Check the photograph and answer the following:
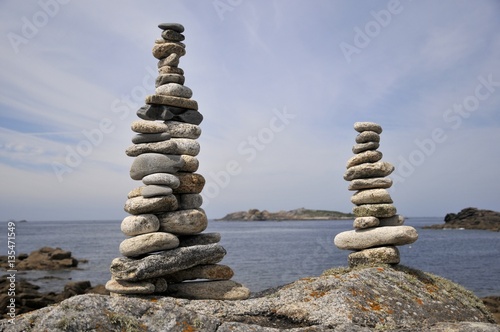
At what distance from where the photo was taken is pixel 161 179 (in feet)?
37.8

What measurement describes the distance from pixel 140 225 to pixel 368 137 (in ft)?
25.0

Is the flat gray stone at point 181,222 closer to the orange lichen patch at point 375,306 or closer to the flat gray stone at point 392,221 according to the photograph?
the orange lichen patch at point 375,306

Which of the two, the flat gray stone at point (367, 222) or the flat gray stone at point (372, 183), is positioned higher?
the flat gray stone at point (372, 183)

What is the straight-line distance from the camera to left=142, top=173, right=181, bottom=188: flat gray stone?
454 inches

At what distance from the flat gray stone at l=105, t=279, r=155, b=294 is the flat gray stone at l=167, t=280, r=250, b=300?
2.30 ft

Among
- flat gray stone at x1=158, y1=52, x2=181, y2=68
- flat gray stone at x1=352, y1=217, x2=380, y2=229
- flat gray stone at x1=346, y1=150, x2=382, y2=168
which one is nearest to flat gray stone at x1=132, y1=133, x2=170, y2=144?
flat gray stone at x1=158, y1=52, x2=181, y2=68

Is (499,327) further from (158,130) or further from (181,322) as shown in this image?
(158,130)

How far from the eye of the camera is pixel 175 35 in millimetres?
13195

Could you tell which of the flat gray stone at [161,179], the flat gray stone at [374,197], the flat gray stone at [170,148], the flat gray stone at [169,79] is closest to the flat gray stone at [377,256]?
the flat gray stone at [374,197]

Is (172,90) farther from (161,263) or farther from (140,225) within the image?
(161,263)

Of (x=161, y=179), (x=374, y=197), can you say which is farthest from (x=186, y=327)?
(x=374, y=197)

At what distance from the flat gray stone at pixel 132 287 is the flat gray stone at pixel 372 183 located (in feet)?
23.5

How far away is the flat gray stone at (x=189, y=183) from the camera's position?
40.3ft

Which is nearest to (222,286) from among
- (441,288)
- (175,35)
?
(441,288)
